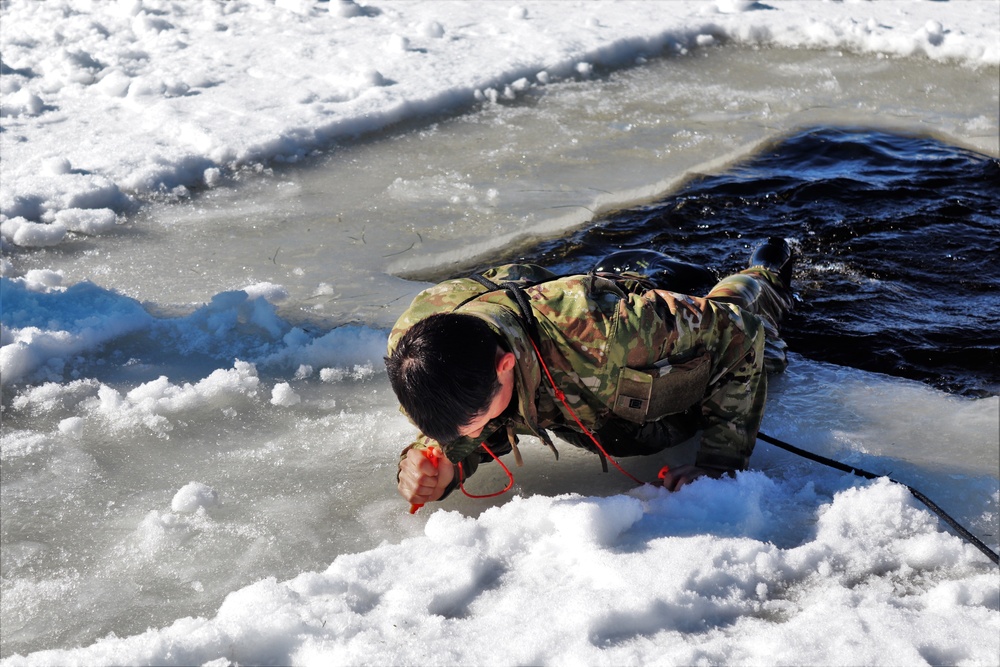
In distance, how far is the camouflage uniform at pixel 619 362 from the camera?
2.06m

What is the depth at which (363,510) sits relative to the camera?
232 centimetres

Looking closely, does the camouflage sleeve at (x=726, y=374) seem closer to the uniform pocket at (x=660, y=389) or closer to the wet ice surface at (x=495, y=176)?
the uniform pocket at (x=660, y=389)

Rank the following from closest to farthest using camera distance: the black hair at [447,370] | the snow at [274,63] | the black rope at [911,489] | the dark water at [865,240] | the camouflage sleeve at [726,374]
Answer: the black hair at [447,370], the black rope at [911,489], the camouflage sleeve at [726,374], the dark water at [865,240], the snow at [274,63]

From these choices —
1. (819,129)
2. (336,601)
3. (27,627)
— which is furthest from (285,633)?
(819,129)

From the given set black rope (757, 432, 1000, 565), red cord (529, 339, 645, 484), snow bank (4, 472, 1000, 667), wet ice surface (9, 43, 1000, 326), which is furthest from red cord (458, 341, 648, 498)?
wet ice surface (9, 43, 1000, 326)

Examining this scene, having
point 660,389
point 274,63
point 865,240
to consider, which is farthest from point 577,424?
point 274,63

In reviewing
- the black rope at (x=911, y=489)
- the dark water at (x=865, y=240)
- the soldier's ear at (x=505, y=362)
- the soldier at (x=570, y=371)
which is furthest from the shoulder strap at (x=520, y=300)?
the dark water at (x=865, y=240)

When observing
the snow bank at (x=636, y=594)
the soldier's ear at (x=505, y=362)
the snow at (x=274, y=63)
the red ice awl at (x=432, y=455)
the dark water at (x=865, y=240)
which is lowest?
the dark water at (x=865, y=240)

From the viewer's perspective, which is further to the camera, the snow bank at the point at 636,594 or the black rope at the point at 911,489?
the black rope at the point at 911,489

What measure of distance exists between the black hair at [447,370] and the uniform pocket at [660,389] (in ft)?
1.13

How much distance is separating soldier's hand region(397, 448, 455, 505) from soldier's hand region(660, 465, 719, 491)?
503 mm

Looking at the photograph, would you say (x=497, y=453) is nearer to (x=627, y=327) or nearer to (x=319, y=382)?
(x=627, y=327)

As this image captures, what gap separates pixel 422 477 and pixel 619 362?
0.52 metres

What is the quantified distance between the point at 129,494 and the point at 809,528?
164 cm
